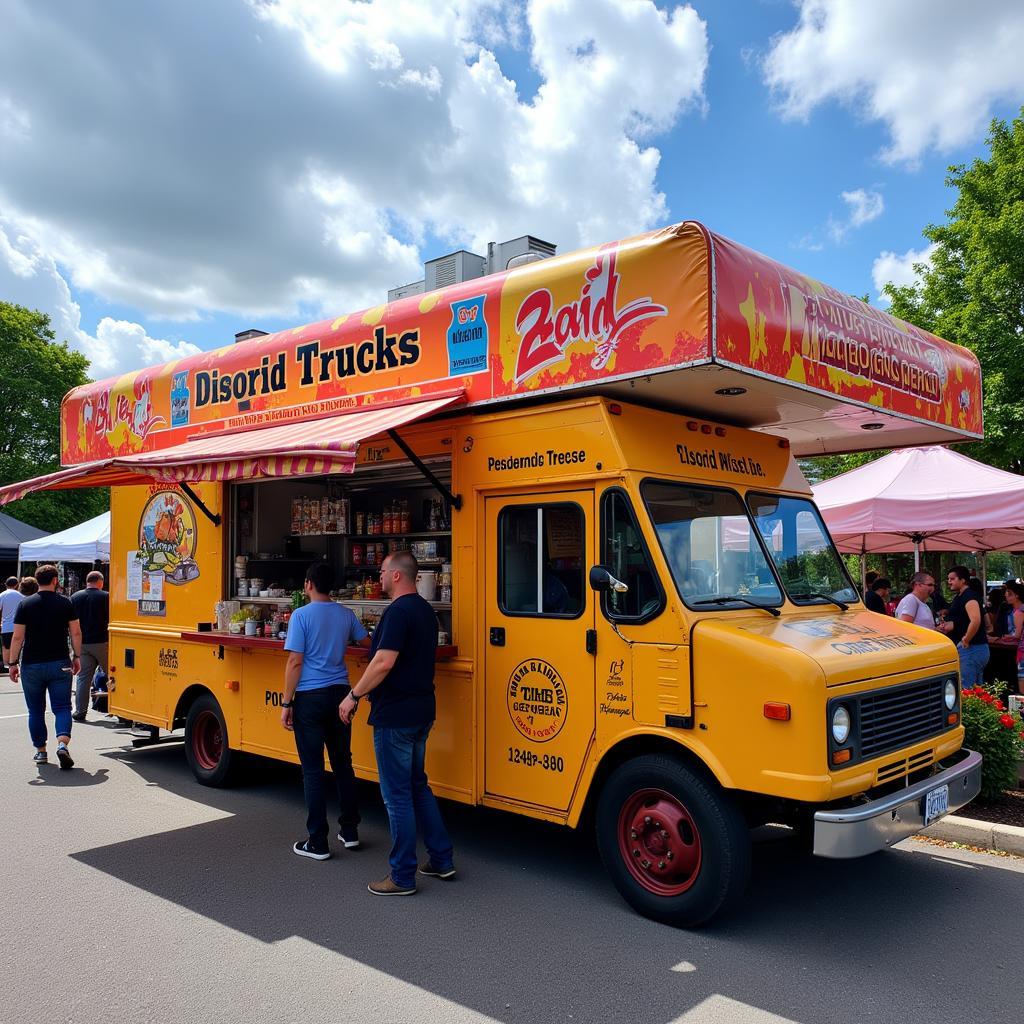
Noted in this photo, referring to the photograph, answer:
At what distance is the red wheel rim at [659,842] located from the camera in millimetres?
4383

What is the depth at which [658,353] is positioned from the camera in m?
4.58

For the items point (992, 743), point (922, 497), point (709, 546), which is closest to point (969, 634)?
point (922, 497)

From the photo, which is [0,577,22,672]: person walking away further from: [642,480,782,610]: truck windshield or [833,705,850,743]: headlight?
[833,705,850,743]: headlight

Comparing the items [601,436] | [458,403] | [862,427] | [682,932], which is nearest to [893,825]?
[682,932]

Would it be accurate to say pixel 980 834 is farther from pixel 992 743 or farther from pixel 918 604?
pixel 918 604

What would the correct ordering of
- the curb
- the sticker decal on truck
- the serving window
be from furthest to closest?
the serving window < the curb < the sticker decal on truck

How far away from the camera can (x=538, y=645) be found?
5125mm

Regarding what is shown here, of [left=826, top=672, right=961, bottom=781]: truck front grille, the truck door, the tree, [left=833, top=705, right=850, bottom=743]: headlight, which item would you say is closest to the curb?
[left=826, top=672, right=961, bottom=781]: truck front grille

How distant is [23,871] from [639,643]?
395 cm

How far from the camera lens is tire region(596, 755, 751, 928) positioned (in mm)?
4211

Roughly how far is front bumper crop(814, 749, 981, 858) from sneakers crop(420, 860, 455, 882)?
6.86 ft

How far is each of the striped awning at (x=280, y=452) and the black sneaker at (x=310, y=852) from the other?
7.79ft

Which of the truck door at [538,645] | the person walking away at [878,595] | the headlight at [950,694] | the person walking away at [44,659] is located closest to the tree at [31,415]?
the person walking away at [44,659]

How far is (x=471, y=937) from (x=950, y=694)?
3.08 metres
